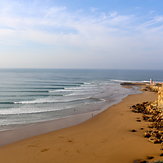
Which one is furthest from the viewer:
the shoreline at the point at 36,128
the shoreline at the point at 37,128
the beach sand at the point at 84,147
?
the shoreline at the point at 36,128

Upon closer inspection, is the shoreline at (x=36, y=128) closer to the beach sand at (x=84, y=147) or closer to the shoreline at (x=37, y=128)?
the shoreline at (x=37, y=128)

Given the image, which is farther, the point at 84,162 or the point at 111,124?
the point at 111,124

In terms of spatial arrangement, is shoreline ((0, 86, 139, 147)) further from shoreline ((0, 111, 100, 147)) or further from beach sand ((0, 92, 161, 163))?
beach sand ((0, 92, 161, 163))

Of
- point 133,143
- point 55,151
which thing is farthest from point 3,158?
point 133,143

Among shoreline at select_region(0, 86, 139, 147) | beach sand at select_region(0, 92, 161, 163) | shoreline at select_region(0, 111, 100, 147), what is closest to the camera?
beach sand at select_region(0, 92, 161, 163)

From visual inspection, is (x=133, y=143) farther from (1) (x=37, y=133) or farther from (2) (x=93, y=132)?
(1) (x=37, y=133)

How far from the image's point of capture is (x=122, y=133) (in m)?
12.2

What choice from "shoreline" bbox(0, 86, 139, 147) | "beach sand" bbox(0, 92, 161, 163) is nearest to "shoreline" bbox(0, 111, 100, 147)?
"shoreline" bbox(0, 86, 139, 147)

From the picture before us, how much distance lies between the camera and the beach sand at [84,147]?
27.9 ft

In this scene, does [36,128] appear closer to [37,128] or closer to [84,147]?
[37,128]

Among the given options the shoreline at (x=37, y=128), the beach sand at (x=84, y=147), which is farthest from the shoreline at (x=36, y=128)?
the beach sand at (x=84, y=147)

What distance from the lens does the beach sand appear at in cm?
851

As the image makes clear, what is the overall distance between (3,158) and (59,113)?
10152mm

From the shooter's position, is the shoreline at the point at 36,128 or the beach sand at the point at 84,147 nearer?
the beach sand at the point at 84,147
